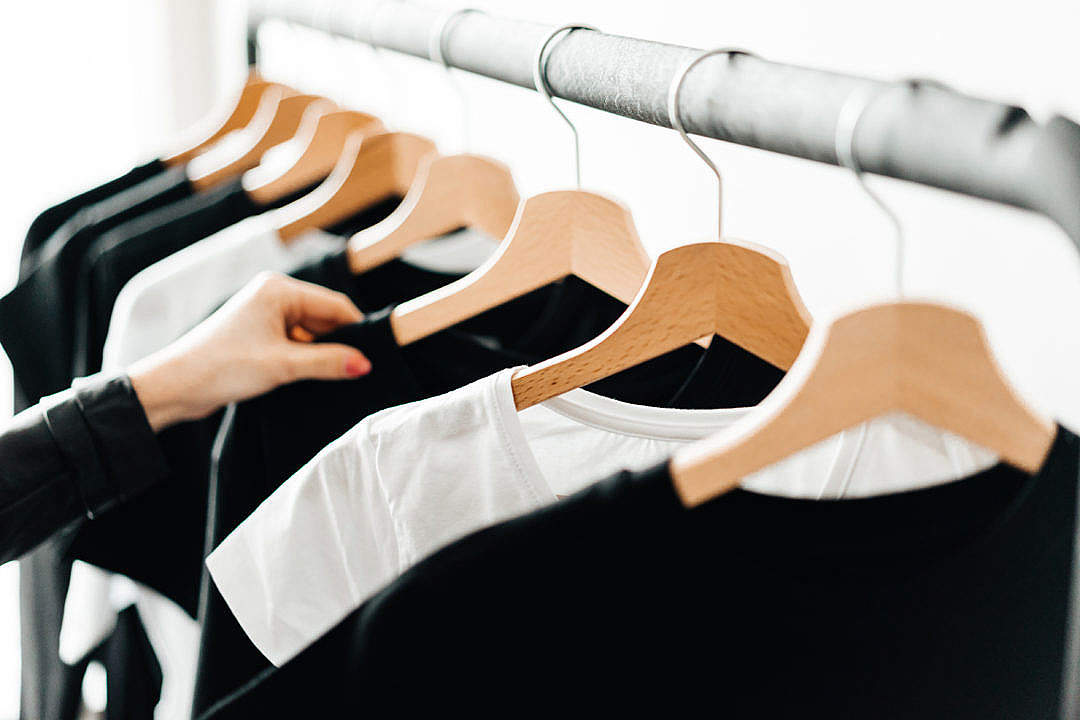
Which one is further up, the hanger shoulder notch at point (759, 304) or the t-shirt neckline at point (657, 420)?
the hanger shoulder notch at point (759, 304)

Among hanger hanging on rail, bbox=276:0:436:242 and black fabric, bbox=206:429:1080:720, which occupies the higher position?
hanger hanging on rail, bbox=276:0:436:242

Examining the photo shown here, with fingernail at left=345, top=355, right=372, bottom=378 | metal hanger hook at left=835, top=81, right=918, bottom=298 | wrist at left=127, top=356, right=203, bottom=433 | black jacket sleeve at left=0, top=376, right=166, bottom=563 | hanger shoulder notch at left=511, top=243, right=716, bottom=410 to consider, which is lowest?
black jacket sleeve at left=0, top=376, right=166, bottom=563

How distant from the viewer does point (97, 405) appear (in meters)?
0.71

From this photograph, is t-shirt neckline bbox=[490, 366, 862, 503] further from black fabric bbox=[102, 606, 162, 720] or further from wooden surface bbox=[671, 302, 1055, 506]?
black fabric bbox=[102, 606, 162, 720]

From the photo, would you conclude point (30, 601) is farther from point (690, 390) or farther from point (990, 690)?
point (990, 690)

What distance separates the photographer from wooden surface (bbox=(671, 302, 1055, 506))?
45cm

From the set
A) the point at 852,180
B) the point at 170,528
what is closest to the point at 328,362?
the point at 170,528

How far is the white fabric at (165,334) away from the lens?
838 millimetres

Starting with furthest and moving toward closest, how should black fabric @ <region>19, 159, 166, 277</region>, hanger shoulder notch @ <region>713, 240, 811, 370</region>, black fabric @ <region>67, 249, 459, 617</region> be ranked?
black fabric @ <region>19, 159, 166, 277</region> < black fabric @ <region>67, 249, 459, 617</region> < hanger shoulder notch @ <region>713, 240, 811, 370</region>

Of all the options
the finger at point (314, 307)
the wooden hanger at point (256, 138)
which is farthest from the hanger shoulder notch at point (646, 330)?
the wooden hanger at point (256, 138)

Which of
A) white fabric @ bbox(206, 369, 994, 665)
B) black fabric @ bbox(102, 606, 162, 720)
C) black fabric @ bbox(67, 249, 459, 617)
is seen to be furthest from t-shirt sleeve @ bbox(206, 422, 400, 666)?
black fabric @ bbox(102, 606, 162, 720)

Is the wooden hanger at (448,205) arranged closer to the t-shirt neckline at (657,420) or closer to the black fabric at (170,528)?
the black fabric at (170,528)

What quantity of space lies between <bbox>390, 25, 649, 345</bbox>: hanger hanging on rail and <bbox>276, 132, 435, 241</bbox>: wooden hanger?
252mm

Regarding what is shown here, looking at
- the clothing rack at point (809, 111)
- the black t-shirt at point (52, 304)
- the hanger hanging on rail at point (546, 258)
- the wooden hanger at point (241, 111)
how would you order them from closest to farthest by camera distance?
the clothing rack at point (809, 111), the hanger hanging on rail at point (546, 258), the black t-shirt at point (52, 304), the wooden hanger at point (241, 111)
